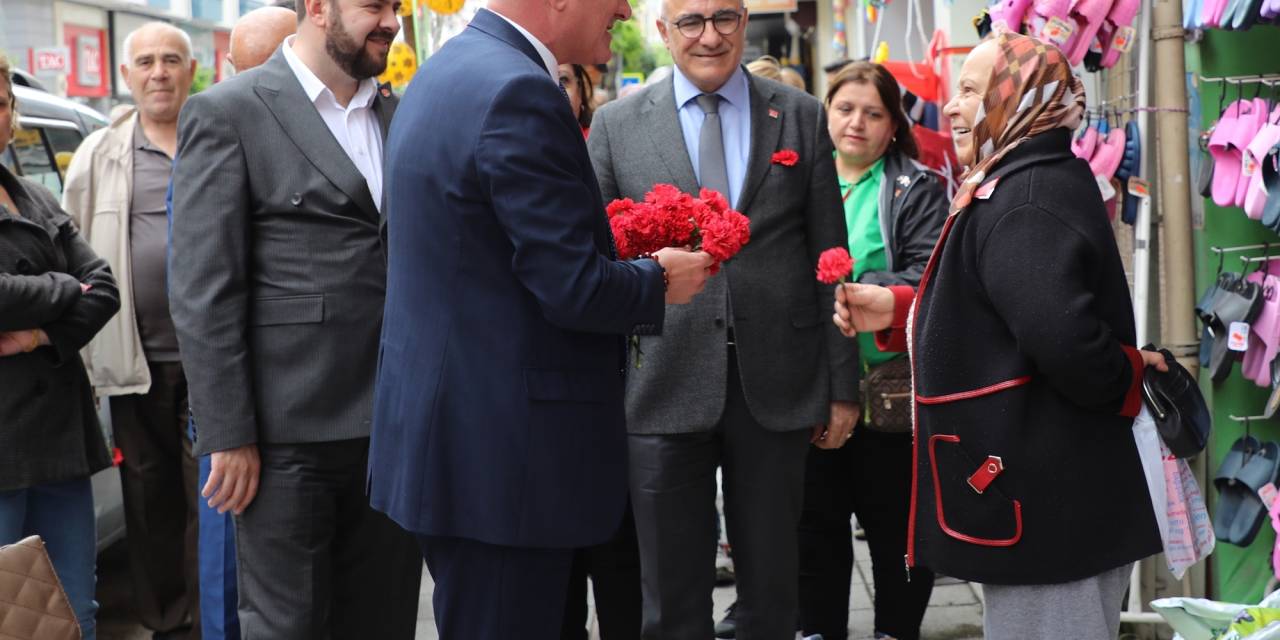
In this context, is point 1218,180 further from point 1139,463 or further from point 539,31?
point 539,31

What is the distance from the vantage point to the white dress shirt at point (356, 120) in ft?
12.2

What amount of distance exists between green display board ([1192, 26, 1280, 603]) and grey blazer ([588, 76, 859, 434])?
1331 millimetres

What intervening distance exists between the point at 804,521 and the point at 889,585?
0.38 meters

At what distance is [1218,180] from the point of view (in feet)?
13.9

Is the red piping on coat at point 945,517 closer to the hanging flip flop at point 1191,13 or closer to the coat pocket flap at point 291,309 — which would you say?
the coat pocket flap at point 291,309

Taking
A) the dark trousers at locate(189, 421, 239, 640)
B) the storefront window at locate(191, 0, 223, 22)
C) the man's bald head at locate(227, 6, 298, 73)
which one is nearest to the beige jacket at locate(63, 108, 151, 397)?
the man's bald head at locate(227, 6, 298, 73)

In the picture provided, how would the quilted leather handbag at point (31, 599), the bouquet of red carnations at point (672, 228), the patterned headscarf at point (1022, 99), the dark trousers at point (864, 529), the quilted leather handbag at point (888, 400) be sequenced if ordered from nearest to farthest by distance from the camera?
1. the quilted leather handbag at point (31, 599)
2. the patterned headscarf at point (1022, 99)
3. the bouquet of red carnations at point (672, 228)
4. the quilted leather handbag at point (888, 400)
5. the dark trousers at point (864, 529)

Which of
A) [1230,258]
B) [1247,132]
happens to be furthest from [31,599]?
[1230,258]

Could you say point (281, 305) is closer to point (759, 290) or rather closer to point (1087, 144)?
point (759, 290)

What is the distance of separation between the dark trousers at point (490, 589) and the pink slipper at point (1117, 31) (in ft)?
8.75

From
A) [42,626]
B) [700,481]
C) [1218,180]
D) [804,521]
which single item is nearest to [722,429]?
[700,481]

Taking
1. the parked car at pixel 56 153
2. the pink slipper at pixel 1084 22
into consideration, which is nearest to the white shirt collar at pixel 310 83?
the pink slipper at pixel 1084 22

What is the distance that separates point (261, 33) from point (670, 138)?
147cm

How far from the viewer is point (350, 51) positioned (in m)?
3.67
